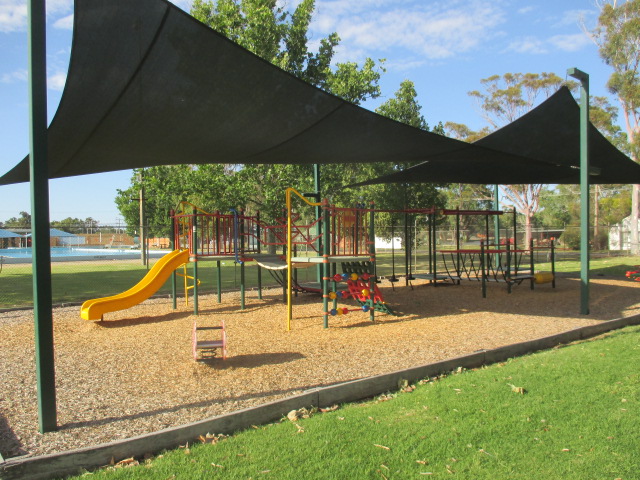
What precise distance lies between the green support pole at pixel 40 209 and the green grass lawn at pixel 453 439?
0.82 m

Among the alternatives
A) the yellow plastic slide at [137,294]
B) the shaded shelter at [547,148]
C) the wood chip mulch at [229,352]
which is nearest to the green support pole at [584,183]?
the wood chip mulch at [229,352]

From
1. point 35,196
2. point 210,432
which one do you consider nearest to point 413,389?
point 210,432

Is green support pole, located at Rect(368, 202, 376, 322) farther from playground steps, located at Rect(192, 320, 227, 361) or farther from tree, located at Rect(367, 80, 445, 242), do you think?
tree, located at Rect(367, 80, 445, 242)

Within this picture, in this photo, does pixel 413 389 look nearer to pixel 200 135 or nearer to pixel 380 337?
pixel 380 337

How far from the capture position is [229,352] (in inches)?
221

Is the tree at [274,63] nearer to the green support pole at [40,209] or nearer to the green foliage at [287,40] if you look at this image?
the green foliage at [287,40]

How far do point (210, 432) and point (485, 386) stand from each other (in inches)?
92.5

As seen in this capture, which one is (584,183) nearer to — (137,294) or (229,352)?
(229,352)

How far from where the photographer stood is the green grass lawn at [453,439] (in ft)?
9.05

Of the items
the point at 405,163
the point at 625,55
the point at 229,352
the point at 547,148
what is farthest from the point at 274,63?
the point at 625,55

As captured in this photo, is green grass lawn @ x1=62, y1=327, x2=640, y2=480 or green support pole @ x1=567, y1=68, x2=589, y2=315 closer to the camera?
green grass lawn @ x1=62, y1=327, x2=640, y2=480

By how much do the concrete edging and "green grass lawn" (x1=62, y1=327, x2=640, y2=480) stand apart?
12cm

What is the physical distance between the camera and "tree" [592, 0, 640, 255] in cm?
2836

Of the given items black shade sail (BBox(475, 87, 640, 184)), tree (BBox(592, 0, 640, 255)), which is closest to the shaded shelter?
black shade sail (BBox(475, 87, 640, 184))
